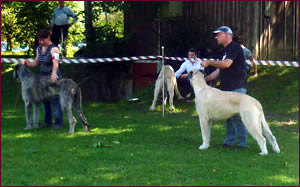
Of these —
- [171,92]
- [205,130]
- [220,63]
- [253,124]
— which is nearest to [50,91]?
[205,130]

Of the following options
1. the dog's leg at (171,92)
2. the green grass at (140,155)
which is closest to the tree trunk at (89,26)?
the dog's leg at (171,92)

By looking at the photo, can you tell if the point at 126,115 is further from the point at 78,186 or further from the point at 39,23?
the point at 39,23

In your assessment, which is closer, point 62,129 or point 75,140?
point 75,140

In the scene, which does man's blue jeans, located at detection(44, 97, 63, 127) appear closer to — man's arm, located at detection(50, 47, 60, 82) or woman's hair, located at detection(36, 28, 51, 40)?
man's arm, located at detection(50, 47, 60, 82)

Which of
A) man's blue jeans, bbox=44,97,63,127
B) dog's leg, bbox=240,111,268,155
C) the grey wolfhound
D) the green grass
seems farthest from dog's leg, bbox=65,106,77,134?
dog's leg, bbox=240,111,268,155

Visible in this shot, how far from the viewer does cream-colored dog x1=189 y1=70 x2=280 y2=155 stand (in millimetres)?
7324

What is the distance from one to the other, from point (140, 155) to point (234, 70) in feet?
6.76

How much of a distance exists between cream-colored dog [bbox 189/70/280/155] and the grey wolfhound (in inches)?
93.5

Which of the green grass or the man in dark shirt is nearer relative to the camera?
the green grass

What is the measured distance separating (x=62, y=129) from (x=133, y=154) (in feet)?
8.46

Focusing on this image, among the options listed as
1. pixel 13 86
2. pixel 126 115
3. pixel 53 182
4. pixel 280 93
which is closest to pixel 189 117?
pixel 126 115

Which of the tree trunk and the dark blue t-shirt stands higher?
the tree trunk

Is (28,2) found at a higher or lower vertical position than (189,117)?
higher

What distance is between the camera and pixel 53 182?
5816mm
